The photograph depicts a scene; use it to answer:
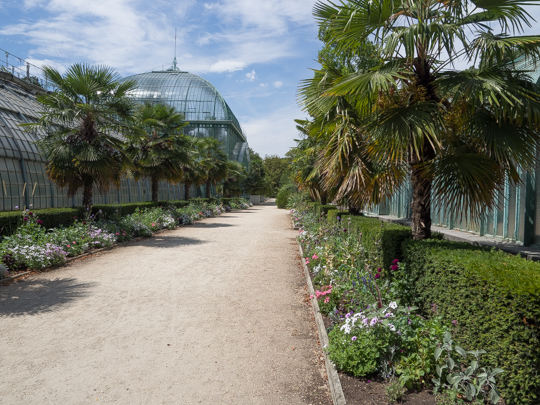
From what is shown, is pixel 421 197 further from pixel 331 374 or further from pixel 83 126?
pixel 83 126

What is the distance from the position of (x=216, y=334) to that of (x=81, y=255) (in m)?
7.12

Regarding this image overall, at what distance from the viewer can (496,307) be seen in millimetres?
3010

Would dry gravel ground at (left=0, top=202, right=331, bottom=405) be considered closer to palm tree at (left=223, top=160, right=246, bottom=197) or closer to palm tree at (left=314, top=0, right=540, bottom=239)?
palm tree at (left=314, top=0, right=540, bottom=239)

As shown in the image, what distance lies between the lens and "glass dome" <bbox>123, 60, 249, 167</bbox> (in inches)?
1957

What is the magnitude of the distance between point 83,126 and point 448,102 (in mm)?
Answer: 11562

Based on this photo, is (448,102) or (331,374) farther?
(448,102)

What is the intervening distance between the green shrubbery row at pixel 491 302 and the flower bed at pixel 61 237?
791 centimetres

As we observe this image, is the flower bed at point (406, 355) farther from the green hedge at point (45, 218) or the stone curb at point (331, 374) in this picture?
the green hedge at point (45, 218)

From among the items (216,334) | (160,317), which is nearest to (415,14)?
(216,334)

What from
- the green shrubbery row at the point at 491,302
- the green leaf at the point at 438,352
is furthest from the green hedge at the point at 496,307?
the green leaf at the point at 438,352

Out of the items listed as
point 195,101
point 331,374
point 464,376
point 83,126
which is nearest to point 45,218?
point 83,126

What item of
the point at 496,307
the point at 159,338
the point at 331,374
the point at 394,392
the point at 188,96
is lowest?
the point at 159,338

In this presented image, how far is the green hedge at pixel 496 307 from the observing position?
9.10ft

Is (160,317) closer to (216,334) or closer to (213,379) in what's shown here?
(216,334)
